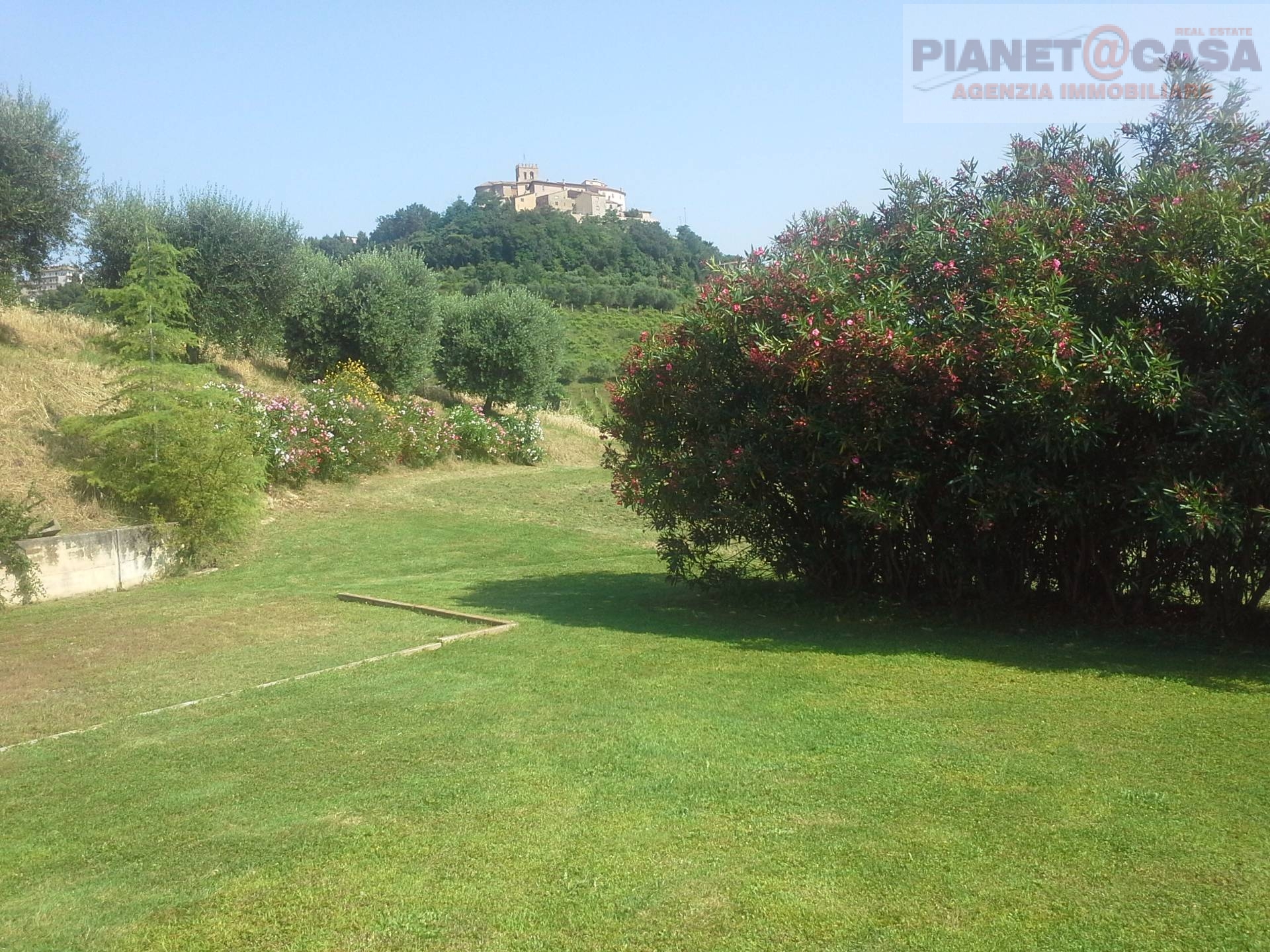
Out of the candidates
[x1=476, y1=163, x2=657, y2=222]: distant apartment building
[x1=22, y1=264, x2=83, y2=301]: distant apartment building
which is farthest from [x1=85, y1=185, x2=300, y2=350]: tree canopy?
[x1=476, y1=163, x2=657, y2=222]: distant apartment building

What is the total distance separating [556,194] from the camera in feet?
467

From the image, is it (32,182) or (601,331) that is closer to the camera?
(32,182)

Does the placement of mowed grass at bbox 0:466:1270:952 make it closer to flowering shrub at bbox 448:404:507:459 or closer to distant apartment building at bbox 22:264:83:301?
distant apartment building at bbox 22:264:83:301

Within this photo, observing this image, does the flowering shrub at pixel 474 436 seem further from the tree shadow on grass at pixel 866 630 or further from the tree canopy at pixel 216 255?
the tree shadow on grass at pixel 866 630

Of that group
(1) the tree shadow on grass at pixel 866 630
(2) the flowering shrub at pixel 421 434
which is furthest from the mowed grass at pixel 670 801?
(2) the flowering shrub at pixel 421 434

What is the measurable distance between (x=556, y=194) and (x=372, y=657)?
13887 cm

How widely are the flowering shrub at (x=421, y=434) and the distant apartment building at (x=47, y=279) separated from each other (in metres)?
7.85

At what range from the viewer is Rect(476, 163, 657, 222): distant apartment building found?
140 m

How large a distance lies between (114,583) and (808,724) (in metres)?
11.2

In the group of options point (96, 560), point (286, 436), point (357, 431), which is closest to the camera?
point (96, 560)

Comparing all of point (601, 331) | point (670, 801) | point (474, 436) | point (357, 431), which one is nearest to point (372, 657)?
point (670, 801)

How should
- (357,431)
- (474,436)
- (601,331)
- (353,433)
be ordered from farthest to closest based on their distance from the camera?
(601,331) → (474,436) → (357,431) → (353,433)

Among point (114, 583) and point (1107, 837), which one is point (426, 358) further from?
point (1107, 837)

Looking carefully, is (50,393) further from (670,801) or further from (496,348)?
(496,348)
